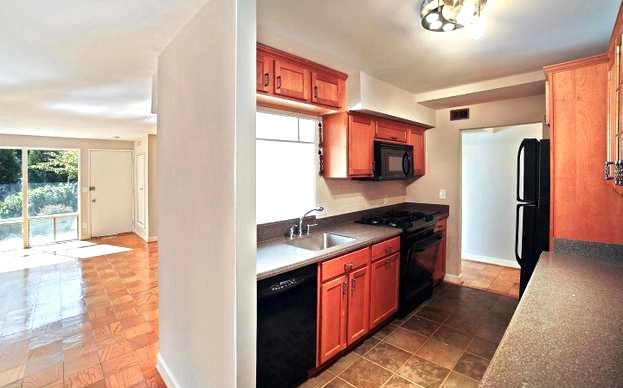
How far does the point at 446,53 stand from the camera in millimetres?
2441

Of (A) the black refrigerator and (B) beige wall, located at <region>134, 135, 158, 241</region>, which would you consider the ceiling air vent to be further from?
(B) beige wall, located at <region>134, 135, 158, 241</region>

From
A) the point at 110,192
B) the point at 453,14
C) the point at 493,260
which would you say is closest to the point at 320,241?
the point at 453,14

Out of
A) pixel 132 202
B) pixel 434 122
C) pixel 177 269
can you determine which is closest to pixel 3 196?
pixel 132 202

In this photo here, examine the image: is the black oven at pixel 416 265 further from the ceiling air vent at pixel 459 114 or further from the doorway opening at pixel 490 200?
the ceiling air vent at pixel 459 114

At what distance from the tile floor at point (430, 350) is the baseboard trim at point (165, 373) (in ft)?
2.81

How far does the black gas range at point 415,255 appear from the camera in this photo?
9.65ft

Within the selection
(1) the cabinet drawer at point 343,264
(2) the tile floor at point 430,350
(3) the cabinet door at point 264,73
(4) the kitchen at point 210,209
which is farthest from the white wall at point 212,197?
(2) the tile floor at point 430,350

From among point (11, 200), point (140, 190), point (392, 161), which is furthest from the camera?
point (140, 190)

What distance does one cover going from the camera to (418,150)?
158 inches

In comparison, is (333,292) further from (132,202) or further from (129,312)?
(132,202)

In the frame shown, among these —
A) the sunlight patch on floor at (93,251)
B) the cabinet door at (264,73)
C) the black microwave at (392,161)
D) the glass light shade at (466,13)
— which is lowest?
the sunlight patch on floor at (93,251)

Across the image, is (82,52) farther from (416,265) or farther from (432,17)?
(416,265)

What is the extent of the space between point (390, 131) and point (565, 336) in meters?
2.68

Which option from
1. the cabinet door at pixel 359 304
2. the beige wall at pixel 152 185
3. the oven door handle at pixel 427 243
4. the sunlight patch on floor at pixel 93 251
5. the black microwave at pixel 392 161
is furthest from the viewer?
the beige wall at pixel 152 185
